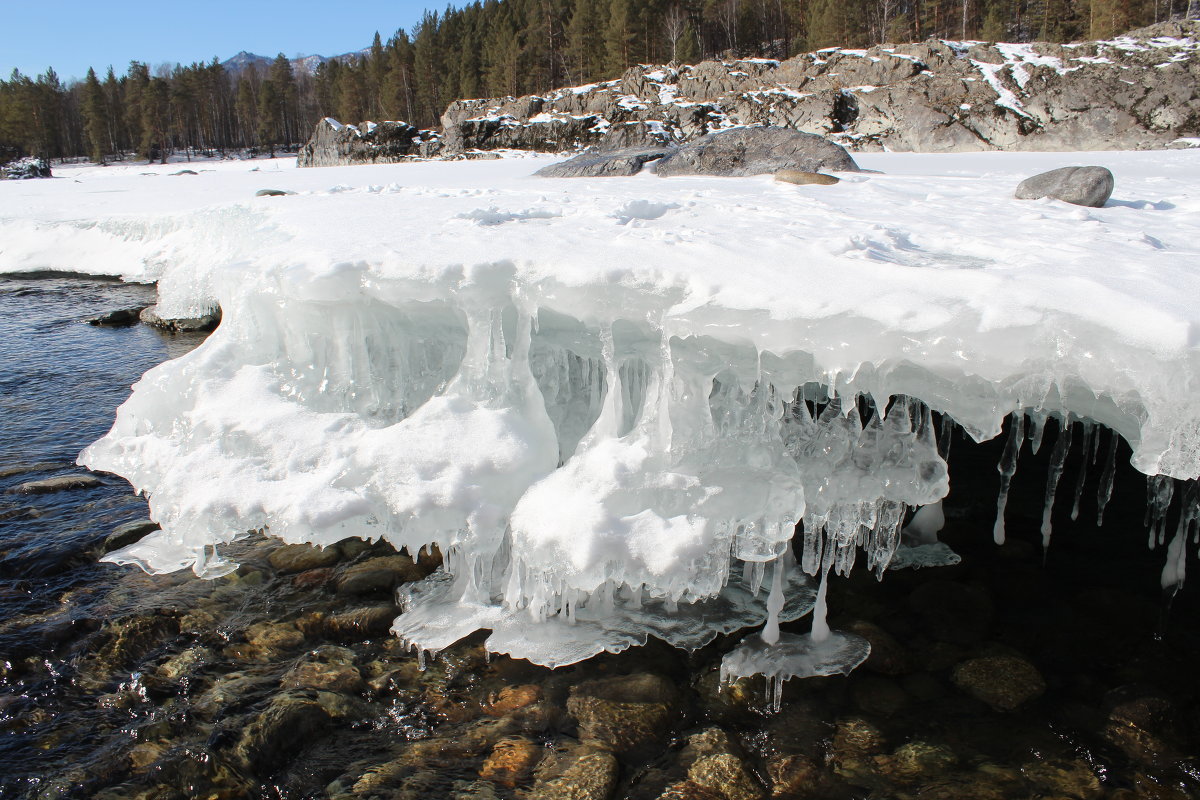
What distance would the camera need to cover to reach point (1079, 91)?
21.7 metres

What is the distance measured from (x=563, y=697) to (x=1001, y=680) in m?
1.85

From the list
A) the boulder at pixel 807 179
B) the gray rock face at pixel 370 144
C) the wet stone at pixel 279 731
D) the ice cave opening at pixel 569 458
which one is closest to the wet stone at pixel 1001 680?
the ice cave opening at pixel 569 458

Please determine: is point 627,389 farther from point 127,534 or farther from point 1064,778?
point 127,534

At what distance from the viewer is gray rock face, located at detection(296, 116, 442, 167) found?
90.9 ft

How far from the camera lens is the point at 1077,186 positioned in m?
5.08

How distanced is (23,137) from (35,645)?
6332 centimetres

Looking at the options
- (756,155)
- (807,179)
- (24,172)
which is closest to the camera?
(807,179)

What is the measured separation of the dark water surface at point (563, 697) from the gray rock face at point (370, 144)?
86.0ft

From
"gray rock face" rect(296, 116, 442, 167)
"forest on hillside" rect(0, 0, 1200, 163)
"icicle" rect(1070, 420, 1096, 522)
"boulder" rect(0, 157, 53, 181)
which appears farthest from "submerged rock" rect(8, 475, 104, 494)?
"forest on hillside" rect(0, 0, 1200, 163)

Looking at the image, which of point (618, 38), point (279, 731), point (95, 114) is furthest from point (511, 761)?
point (95, 114)

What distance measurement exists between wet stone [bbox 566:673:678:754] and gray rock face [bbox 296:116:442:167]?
27462mm

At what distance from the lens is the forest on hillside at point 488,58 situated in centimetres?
3906

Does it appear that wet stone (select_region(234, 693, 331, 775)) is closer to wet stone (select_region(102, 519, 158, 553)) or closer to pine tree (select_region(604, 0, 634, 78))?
wet stone (select_region(102, 519, 158, 553))

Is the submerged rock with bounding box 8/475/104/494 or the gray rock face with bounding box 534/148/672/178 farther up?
the gray rock face with bounding box 534/148/672/178
